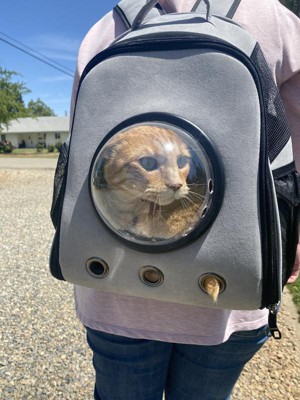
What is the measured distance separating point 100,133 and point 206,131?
0.20 metres

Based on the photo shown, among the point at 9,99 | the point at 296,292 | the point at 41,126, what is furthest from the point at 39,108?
the point at 296,292

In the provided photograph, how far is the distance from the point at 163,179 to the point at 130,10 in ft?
1.52

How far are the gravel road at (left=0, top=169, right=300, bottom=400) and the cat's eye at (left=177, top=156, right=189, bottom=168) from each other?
6.15ft

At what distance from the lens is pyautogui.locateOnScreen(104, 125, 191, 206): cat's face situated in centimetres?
63

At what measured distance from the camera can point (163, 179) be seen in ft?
2.08

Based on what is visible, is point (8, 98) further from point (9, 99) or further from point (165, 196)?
point (165, 196)

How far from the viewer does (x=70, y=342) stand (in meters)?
2.54

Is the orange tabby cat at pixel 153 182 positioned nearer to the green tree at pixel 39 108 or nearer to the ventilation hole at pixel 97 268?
the ventilation hole at pixel 97 268

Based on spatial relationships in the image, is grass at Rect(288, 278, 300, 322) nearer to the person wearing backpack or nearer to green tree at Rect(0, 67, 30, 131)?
the person wearing backpack

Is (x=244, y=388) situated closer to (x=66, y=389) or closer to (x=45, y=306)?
(x=66, y=389)

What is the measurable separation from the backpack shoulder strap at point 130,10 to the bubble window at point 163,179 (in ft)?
1.06

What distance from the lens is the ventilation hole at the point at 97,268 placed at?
0.72m

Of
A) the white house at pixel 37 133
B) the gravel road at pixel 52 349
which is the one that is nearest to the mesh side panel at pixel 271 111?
the gravel road at pixel 52 349

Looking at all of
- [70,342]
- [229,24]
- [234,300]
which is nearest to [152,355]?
[234,300]
